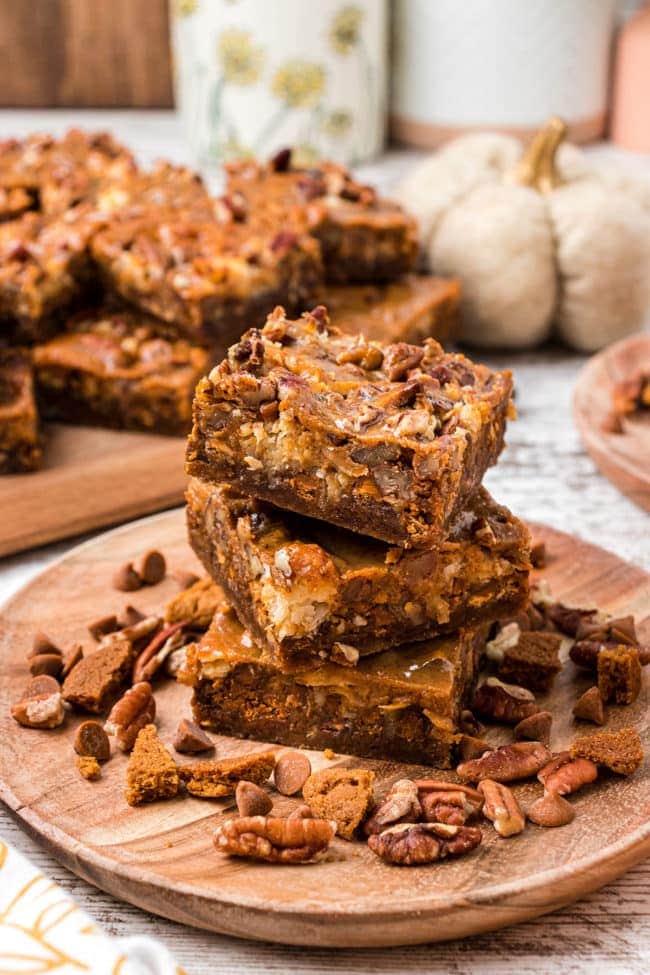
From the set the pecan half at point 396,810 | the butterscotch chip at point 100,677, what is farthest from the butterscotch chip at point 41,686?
the pecan half at point 396,810

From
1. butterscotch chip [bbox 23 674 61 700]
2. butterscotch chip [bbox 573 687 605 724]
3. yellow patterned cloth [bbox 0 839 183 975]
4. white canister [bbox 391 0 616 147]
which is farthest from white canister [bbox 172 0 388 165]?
yellow patterned cloth [bbox 0 839 183 975]

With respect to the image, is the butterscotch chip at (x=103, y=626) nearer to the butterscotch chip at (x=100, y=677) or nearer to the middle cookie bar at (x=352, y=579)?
the butterscotch chip at (x=100, y=677)

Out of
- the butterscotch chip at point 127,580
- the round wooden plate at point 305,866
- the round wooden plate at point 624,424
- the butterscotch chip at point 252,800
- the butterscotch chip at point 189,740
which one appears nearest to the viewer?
the round wooden plate at point 305,866

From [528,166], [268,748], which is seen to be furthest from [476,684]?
A: [528,166]

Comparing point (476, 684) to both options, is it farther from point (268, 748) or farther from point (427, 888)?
point (427, 888)

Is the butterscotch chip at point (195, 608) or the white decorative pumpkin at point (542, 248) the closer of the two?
the butterscotch chip at point (195, 608)

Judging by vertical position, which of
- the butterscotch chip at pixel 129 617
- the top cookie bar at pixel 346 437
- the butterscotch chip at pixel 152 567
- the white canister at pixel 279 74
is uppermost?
the white canister at pixel 279 74

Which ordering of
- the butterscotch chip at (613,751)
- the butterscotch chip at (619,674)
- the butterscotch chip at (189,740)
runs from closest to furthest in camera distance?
the butterscotch chip at (613,751), the butterscotch chip at (189,740), the butterscotch chip at (619,674)

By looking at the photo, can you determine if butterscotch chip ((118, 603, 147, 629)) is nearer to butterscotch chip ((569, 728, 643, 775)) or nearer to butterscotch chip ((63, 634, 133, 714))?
butterscotch chip ((63, 634, 133, 714))
